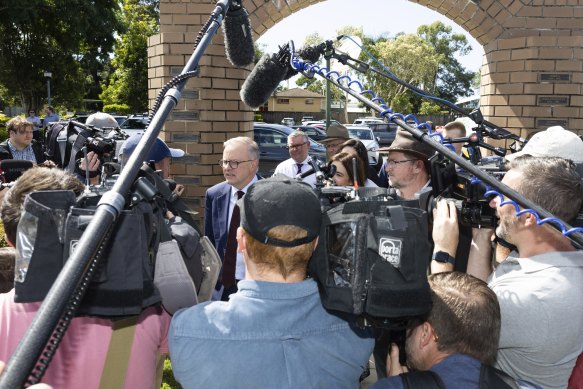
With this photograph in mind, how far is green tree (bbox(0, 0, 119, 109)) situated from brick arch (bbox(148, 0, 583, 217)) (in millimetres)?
19267

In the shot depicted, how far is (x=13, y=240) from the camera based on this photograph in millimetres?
1757

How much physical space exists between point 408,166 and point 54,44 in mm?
27176

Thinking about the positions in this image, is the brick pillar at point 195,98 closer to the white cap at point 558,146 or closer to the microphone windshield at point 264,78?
the microphone windshield at point 264,78

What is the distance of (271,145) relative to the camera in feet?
44.6

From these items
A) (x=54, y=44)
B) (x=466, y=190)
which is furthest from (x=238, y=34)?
(x=54, y=44)

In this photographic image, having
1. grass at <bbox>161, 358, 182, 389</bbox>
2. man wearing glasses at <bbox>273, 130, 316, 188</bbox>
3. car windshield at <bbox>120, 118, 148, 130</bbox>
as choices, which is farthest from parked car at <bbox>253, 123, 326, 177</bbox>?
grass at <bbox>161, 358, 182, 389</bbox>

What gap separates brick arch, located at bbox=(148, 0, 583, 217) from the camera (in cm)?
446

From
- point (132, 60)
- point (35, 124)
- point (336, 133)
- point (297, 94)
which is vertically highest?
point (297, 94)

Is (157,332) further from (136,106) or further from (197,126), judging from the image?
(136,106)

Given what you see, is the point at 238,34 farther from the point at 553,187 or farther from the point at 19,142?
the point at 19,142

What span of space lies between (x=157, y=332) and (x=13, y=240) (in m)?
0.61

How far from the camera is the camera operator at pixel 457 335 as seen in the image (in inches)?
57.7

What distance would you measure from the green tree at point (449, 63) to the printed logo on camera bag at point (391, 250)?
72482 millimetres

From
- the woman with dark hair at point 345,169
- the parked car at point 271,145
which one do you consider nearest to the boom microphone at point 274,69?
the woman with dark hair at point 345,169
